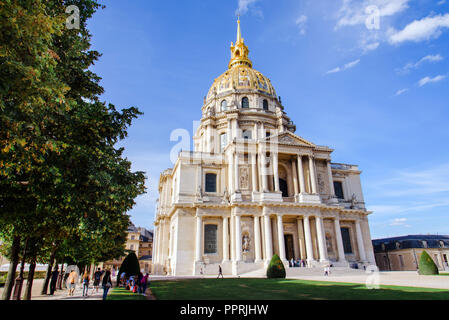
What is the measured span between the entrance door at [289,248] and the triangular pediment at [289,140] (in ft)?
37.1

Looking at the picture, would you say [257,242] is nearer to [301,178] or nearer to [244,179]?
[244,179]

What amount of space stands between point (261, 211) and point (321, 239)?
7.33 m

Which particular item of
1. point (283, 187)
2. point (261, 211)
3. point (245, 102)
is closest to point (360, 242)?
point (283, 187)

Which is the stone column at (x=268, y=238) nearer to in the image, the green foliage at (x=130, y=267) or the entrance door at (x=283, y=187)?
the entrance door at (x=283, y=187)

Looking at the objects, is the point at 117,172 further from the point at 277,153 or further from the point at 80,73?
the point at 277,153

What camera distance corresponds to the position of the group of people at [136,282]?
562 inches

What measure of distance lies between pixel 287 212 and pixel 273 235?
3048 mm

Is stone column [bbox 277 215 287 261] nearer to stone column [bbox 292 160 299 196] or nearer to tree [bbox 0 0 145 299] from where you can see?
stone column [bbox 292 160 299 196]

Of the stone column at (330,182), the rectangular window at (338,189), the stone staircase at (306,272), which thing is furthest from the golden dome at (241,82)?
the stone staircase at (306,272)

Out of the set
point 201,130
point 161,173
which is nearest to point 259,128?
point 201,130

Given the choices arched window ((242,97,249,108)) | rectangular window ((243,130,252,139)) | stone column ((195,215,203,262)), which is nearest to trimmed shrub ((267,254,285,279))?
stone column ((195,215,203,262))

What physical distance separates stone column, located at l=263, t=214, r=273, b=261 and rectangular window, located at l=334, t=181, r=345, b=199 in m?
13.4

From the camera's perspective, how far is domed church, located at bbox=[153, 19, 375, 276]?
102 feet

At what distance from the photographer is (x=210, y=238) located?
32188 millimetres
